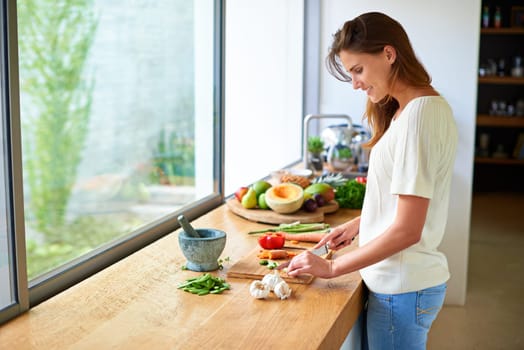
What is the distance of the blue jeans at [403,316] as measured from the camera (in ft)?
6.05

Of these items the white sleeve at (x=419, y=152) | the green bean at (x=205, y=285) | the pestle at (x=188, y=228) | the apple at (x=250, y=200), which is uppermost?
the white sleeve at (x=419, y=152)

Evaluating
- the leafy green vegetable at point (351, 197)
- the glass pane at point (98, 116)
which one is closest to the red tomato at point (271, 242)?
the leafy green vegetable at point (351, 197)

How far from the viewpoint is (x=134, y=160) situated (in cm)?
475

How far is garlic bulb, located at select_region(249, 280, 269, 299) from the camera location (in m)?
1.80

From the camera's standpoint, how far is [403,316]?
1.86m

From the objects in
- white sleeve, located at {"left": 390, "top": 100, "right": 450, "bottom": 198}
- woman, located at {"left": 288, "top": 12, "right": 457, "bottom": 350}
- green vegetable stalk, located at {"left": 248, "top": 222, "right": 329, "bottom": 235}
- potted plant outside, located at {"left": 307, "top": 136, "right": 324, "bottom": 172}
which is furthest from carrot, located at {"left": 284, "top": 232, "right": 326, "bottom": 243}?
potted plant outside, located at {"left": 307, "top": 136, "right": 324, "bottom": 172}

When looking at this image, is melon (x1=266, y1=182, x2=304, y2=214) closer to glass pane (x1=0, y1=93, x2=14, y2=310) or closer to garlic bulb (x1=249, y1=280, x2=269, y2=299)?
garlic bulb (x1=249, y1=280, x2=269, y2=299)

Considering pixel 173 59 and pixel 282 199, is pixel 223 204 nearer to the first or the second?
pixel 282 199

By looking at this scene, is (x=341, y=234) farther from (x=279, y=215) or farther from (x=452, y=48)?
(x=452, y=48)

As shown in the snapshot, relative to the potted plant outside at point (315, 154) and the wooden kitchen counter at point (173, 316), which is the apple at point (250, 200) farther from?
the potted plant outside at point (315, 154)

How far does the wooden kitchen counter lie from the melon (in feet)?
2.08

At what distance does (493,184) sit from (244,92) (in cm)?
539

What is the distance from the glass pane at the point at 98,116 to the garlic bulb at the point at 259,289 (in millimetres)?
2217

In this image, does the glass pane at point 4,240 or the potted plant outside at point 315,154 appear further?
the potted plant outside at point 315,154
